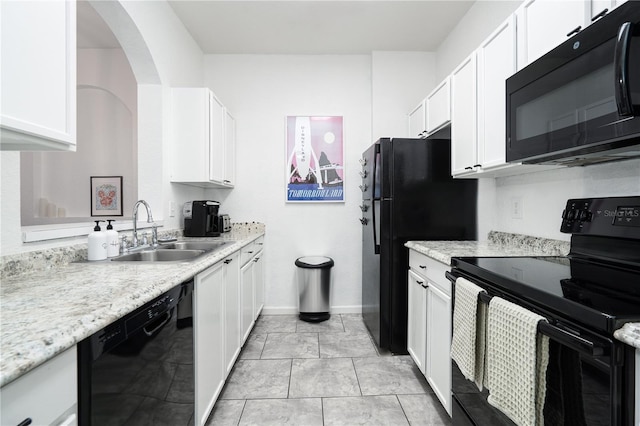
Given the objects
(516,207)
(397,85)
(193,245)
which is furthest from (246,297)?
(397,85)

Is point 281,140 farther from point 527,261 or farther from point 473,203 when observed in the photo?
point 527,261

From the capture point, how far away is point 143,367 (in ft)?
3.19

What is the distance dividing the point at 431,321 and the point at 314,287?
58.5 inches

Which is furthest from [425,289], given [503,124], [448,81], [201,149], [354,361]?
[201,149]

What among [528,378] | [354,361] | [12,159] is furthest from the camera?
[354,361]

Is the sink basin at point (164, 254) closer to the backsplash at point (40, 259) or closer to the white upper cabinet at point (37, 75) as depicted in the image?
the backsplash at point (40, 259)

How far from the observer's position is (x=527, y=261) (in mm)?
1354

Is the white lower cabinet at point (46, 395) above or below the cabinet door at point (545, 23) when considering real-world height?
below

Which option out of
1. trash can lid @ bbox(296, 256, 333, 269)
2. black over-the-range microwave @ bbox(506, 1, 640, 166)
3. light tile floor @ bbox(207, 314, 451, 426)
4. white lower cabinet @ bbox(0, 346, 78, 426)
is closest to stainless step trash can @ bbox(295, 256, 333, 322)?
trash can lid @ bbox(296, 256, 333, 269)

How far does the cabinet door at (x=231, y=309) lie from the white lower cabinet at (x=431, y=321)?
4.08ft

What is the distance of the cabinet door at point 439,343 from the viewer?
61.0 inches

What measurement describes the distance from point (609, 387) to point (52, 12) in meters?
1.79

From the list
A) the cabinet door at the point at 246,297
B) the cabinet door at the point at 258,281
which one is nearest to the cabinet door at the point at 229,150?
the cabinet door at the point at 258,281

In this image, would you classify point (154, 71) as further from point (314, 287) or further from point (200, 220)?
point (314, 287)
